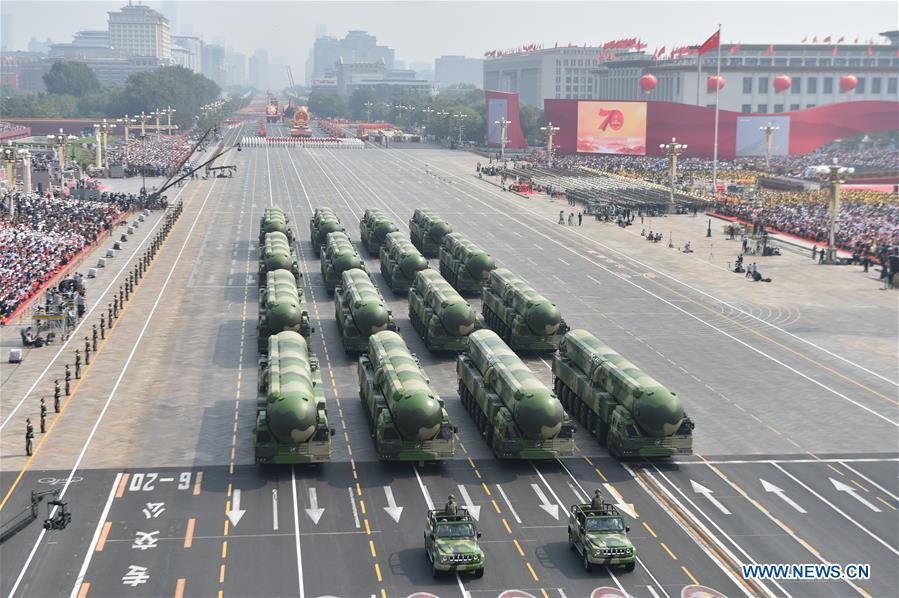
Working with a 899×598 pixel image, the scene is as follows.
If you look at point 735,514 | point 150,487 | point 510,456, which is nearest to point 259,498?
point 150,487

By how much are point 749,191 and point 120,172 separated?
295 feet

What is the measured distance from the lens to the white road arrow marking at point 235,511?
1526 inches

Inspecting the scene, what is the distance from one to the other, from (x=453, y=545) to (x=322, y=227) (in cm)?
5971

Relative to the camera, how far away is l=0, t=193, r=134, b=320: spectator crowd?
75.2 m

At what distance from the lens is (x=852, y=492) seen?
42.7 metres

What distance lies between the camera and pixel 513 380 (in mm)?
45094

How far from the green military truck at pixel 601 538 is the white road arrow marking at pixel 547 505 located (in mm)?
3019

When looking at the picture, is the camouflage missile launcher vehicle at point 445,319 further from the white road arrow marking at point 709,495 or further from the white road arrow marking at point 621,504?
the white road arrow marking at point 709,495

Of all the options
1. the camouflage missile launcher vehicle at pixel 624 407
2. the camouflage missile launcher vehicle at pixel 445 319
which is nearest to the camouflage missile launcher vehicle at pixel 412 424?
the camouflage missile launcher vehicle at pixel 624 407

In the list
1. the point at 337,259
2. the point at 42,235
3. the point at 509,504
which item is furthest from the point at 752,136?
the point at 509,504

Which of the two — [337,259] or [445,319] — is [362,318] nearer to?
[445,319]

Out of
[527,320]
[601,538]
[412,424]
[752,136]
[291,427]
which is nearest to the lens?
[601,538]

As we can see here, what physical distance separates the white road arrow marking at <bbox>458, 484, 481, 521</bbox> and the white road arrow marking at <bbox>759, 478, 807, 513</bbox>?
36.7ft

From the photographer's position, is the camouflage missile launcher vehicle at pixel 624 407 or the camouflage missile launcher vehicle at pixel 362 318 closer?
the camouflage missile launcher vehicle at pixel 624 407
